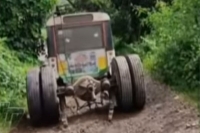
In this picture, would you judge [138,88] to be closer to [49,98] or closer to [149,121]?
[149,121]

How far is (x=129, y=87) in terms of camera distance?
11359 mm

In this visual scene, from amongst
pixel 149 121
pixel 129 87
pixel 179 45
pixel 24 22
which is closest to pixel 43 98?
pixel 129 87

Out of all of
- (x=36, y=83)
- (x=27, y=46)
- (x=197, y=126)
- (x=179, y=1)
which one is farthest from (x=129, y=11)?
(x=197, y=126)

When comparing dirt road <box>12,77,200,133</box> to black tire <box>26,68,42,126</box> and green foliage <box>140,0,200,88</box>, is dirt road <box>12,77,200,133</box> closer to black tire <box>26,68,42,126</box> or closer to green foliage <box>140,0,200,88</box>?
black tire <box>26,68,42,126</box>

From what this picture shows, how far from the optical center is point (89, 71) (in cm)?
1240

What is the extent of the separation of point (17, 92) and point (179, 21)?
152 inches

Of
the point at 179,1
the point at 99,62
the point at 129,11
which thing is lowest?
the point at 129,11

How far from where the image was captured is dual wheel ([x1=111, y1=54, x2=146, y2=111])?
11.4m

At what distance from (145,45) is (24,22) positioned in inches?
180

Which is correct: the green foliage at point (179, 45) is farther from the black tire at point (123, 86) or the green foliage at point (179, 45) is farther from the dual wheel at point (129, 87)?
the black tire at point (123, 86)

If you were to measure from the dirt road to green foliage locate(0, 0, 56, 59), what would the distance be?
270 inches

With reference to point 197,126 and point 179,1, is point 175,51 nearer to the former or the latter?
point 179,1

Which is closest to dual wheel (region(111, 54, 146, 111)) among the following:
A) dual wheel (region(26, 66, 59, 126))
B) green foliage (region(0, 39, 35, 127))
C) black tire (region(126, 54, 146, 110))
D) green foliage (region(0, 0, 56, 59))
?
black tire (region(126, 54, 146, 110))

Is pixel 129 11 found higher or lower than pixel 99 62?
lower
